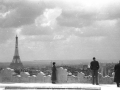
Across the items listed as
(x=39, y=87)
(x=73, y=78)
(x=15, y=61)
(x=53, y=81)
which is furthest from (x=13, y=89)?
(x=15, y=61)

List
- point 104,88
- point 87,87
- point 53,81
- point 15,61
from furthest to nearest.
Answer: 1. point 15,61
2. point 53,81
3. point 104,88
4. point 87,87

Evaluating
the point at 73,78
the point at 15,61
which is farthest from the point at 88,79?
the point at 15,61

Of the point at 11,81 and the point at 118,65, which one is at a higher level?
the point at 118,65

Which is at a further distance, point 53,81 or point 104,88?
point 53,81

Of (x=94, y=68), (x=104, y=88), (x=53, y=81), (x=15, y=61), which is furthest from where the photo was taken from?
(x=15, y=61)

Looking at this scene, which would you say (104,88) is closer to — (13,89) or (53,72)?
(53,72)

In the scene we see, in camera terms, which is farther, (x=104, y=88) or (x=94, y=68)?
(x=94, y=68)

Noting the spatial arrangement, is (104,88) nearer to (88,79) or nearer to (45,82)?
(88,79)

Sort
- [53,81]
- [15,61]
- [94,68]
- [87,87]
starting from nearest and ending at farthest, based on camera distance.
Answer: [87,87] < [94,68] < [53,81] < [15,61]

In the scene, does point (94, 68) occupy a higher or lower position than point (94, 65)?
lower
